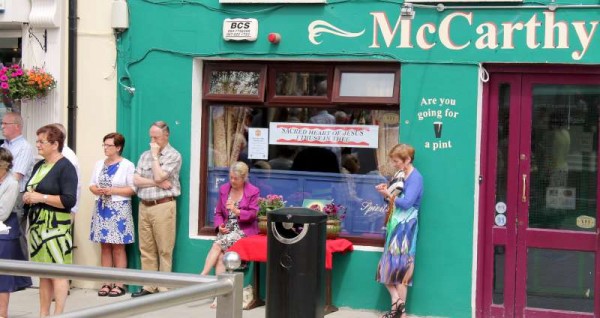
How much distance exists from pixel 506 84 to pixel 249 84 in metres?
2.53

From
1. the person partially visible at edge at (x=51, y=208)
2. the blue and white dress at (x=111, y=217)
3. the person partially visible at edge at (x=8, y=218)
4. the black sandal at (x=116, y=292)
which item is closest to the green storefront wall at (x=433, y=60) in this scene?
the blue and white dress at (x=111, y=217)

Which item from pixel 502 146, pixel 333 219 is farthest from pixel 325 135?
pixel 502 146

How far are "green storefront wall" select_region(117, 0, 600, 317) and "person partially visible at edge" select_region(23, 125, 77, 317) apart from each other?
5.98 feet

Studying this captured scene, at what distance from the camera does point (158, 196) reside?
982 cm

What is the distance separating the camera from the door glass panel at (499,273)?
9.09 meters

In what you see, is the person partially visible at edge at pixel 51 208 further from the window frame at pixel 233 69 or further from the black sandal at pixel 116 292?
the window frame at pixel 233 69

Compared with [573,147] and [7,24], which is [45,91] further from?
[573,147]

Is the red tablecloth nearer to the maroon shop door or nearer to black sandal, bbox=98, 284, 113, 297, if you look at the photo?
the maroon shop door

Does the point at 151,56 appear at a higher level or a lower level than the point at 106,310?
higher

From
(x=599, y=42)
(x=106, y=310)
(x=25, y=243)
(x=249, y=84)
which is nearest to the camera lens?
(x=106, y=310)

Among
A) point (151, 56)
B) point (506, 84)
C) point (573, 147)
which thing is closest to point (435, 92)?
point (506, 84)

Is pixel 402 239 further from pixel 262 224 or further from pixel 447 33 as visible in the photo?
pixel 447 33

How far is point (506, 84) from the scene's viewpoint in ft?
30.1

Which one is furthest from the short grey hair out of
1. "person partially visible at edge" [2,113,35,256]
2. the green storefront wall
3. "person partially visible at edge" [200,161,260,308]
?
"person partially visible at edge" [2,113,35,256]
